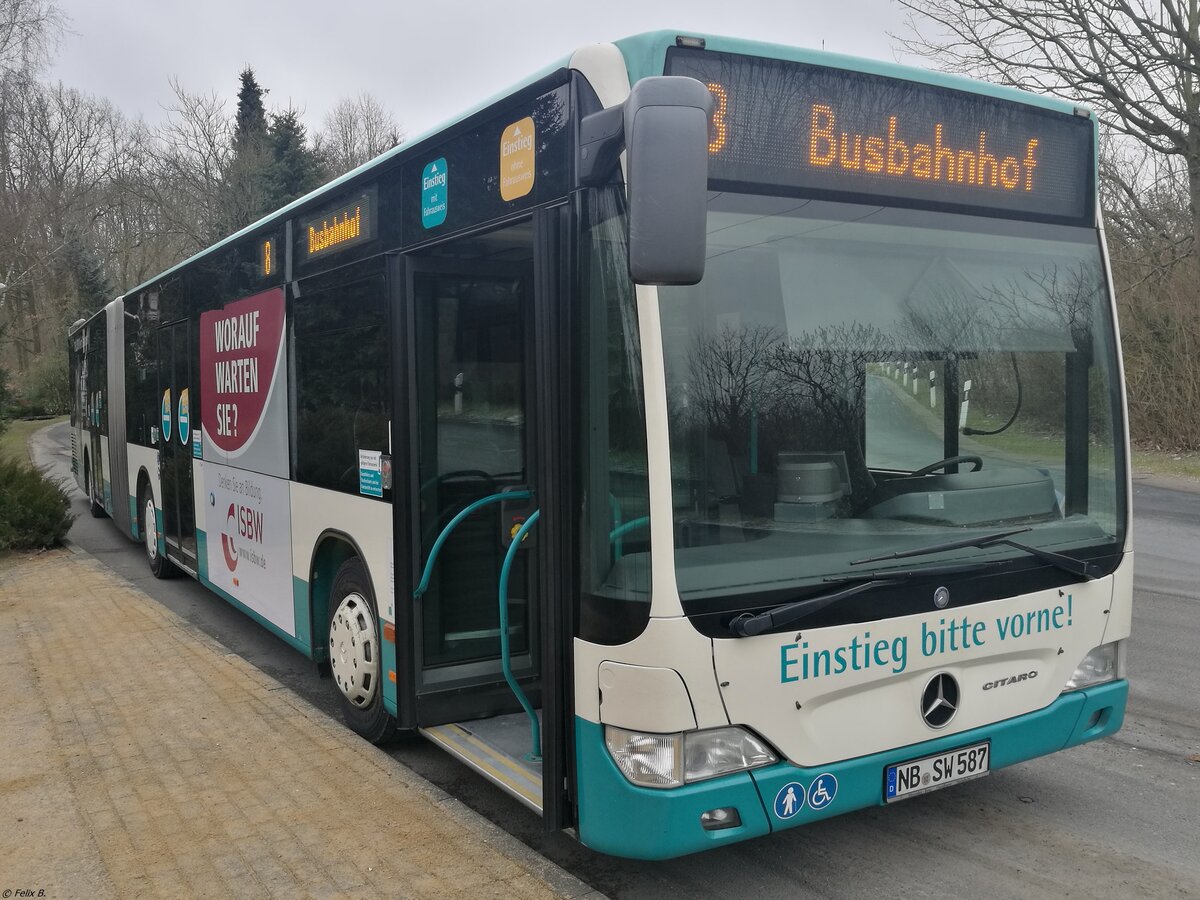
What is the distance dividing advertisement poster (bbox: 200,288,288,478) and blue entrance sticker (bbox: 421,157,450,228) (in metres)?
1.99

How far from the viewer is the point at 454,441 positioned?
4.82 metres

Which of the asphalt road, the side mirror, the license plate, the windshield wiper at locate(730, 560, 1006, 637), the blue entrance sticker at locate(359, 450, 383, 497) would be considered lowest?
the asphalt road

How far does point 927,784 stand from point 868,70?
247cm

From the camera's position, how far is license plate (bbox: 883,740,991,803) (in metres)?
3.57

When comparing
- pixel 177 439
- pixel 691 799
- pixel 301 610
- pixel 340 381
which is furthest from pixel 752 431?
pixel 177 439

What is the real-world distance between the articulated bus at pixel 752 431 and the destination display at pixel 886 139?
0.04 feet

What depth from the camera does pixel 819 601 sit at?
131 inches

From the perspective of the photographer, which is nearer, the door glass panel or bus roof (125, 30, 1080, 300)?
bus roof (125, 30, 1080, 300)

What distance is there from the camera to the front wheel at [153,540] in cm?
1035

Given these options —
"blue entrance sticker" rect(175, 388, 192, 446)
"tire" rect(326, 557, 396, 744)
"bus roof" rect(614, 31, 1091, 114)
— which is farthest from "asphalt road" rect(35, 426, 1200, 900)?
"blue entrance sticker" rect(175, 388, 192, 446)

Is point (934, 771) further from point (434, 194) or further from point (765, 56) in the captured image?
point (434, 194)

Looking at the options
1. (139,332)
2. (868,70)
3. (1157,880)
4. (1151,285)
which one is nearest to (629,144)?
(868,70)

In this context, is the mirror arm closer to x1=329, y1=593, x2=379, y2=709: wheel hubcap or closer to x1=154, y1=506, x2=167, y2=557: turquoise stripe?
x1=329, y1=593, x2=379, y2=709: wheel hubcap

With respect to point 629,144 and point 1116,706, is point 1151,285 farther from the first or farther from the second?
point 629,144
